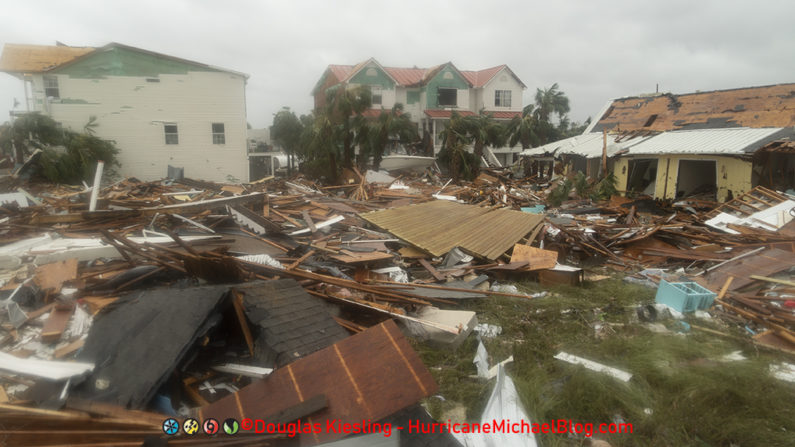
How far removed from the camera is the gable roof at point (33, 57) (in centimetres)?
1766

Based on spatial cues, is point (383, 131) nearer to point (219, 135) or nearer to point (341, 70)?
point (219, 135)

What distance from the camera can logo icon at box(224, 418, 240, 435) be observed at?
294 cm

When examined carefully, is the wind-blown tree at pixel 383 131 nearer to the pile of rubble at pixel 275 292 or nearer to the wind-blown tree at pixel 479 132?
the wind-blown tree at pixel 479 132

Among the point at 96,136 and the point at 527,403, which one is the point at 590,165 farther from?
the point at 96,136

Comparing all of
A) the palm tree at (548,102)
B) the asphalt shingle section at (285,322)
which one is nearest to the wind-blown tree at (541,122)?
the palm tree at (548,102)

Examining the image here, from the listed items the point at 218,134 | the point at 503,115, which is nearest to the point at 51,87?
the point at 218,134

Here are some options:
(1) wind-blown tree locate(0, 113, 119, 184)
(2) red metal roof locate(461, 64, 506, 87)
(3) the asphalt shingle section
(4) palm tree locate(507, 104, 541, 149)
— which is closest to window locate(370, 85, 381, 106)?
(2) red metal roof locate(461, 64, 506, 87)

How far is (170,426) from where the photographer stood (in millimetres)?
2740

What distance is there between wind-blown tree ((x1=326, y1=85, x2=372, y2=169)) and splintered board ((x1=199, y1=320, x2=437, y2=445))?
18089 millimetres

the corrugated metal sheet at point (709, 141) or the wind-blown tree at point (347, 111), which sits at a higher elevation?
the wind-blown tree at point (347, 111)

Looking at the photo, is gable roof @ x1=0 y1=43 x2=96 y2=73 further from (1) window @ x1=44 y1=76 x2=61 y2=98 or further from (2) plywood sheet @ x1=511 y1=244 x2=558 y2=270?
(2) plywood sheet @ x1=511 y1=244 x2=558 y2=270

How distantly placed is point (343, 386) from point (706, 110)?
20088 mm

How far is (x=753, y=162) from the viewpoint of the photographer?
42.0ft

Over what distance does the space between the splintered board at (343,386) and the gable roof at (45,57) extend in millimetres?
19377
